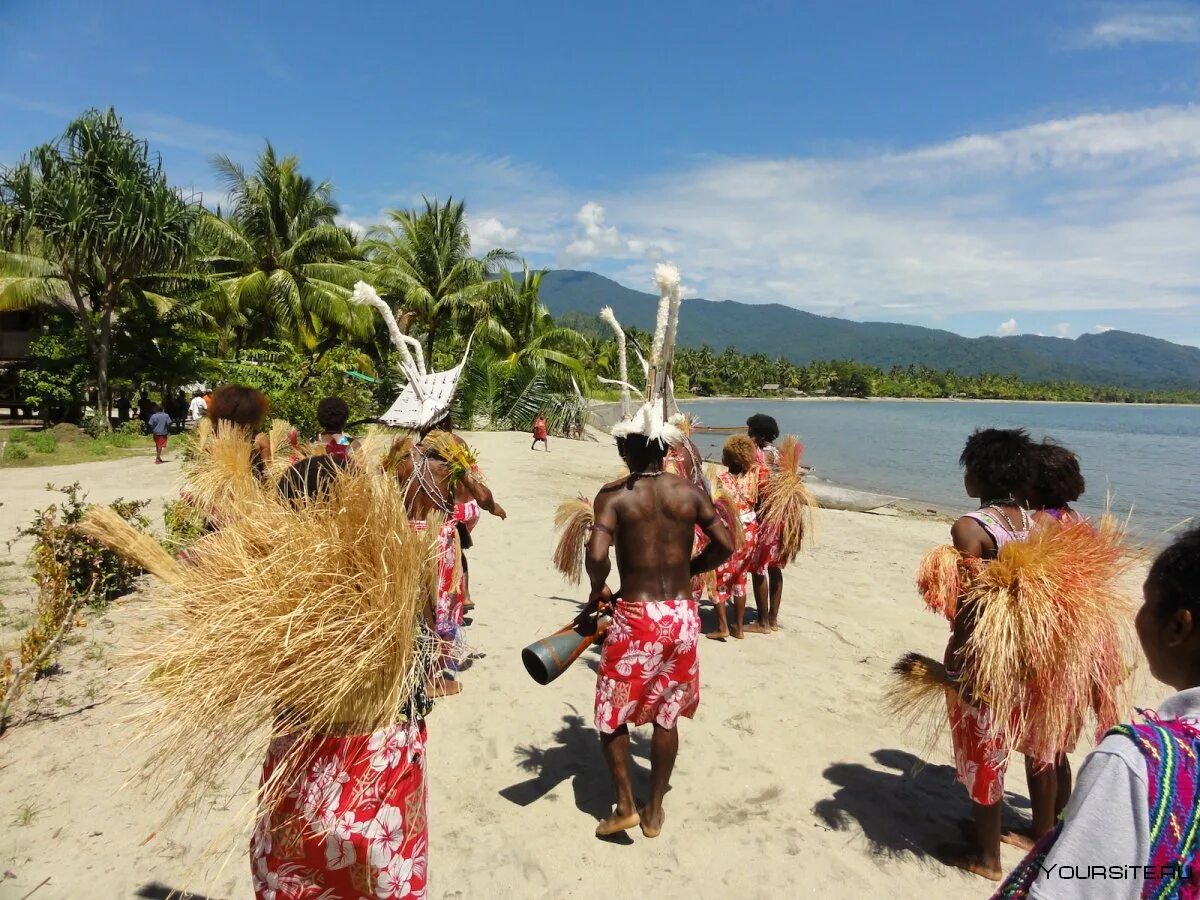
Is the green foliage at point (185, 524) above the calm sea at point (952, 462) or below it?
above

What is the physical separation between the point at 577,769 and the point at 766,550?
2.66 meters

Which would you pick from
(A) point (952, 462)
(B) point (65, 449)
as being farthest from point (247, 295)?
(A) point (952, 462)

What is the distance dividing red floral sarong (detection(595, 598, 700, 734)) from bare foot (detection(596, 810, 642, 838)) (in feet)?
1.32

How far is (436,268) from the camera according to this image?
1053 inches

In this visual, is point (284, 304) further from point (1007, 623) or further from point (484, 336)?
point (1007, 623)

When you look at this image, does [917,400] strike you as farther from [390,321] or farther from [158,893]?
[158,893]

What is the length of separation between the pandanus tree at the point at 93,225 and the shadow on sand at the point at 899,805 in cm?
2008

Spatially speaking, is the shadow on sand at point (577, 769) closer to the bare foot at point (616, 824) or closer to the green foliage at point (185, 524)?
the bare foot at point (616, 824)

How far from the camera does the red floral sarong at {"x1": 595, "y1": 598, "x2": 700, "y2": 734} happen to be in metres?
3.04

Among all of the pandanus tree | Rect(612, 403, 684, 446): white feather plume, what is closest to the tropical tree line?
the pandanus tree

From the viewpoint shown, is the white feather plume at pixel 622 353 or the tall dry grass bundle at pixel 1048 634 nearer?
the tall dry grass bundle at pixel 1048 634

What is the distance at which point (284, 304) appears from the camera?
22719 millimetres

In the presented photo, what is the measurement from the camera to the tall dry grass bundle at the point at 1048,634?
8.53 feet

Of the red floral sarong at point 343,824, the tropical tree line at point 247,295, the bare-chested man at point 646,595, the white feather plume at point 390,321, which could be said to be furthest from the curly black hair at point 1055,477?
the tropical tree line at point 247,295
